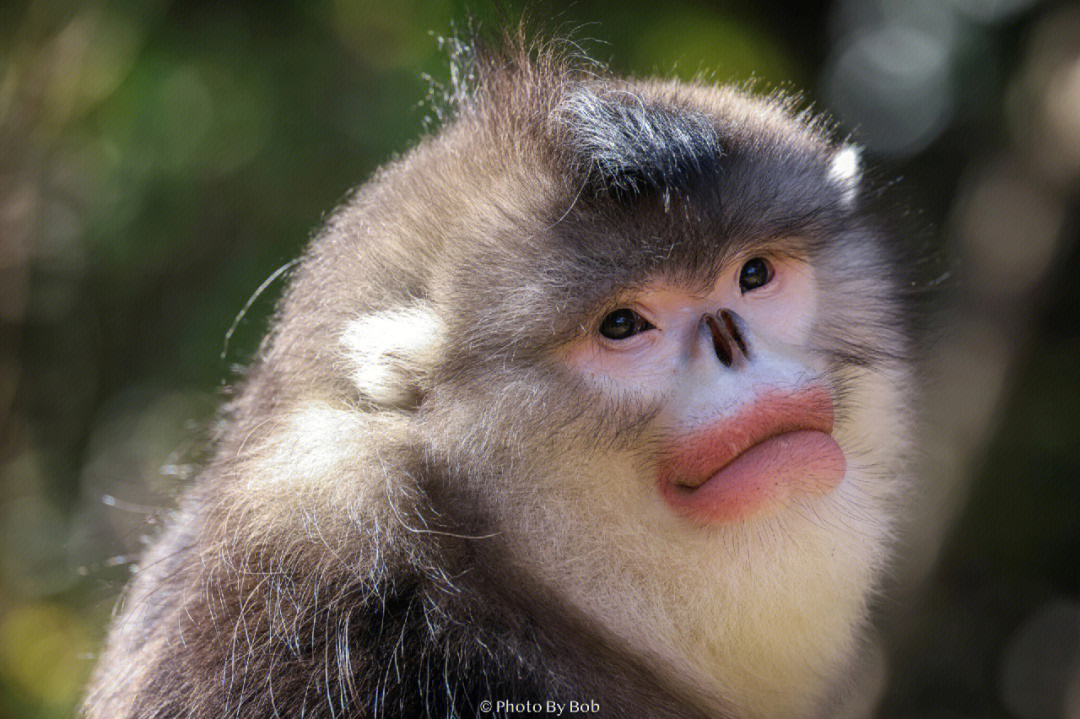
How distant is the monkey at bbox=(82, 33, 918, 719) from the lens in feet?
6.28

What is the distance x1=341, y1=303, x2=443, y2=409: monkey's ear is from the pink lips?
54cm

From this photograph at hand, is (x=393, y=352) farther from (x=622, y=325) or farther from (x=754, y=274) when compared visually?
(x=754, y=274)

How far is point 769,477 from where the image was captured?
6.21ft

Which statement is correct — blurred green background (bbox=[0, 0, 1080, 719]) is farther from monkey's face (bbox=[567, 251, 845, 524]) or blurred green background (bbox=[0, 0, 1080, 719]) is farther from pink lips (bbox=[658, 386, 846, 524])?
pink lips (bbox=[658, 386, 846, 524])

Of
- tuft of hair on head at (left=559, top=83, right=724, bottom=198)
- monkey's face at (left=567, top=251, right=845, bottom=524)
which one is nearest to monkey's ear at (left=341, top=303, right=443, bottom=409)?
monkey's face at (left=567, top=251, right=845, bottom=524)

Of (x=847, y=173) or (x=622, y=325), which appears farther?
(x=847, y=173)

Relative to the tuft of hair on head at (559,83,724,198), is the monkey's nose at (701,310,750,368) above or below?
below

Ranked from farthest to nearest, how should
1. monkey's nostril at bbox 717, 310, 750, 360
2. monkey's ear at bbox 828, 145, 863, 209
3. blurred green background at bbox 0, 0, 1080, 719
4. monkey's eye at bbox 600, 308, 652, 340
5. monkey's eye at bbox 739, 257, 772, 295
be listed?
blurred green background at bbox 0, 0, 1080, 719
monkey's ear at bbox 828, 145, 863, 209
monkey's eye at bbox 739, 257, 772, 295
monkey's eye at bbox 600, 308, 652, 340
monkey's nostril at bbox 717, 310, 750, 360

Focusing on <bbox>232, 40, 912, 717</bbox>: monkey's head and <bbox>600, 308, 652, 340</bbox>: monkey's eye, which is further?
<bbox>600, 308, 652, 340</bbox>: monkey's eye

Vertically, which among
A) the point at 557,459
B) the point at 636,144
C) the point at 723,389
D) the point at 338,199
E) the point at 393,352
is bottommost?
the point at 557,459

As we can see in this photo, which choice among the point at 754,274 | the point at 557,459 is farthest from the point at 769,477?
the point at 754,274

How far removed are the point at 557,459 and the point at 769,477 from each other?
420 mm

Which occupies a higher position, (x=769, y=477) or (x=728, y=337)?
(x=728, y=337)

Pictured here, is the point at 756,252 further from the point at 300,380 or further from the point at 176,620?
the point at 176,620
